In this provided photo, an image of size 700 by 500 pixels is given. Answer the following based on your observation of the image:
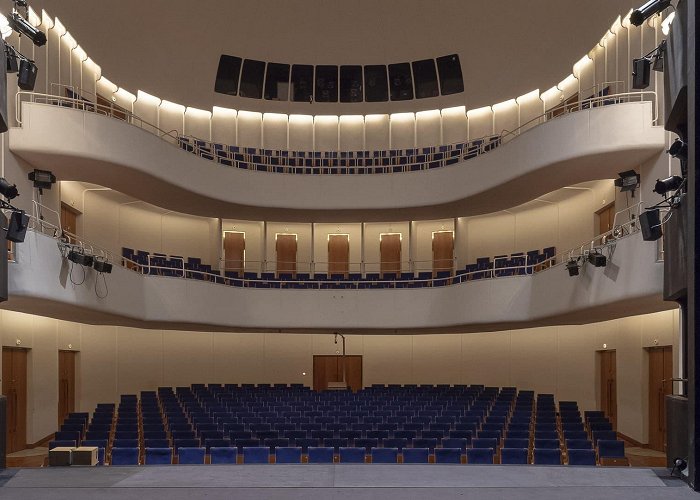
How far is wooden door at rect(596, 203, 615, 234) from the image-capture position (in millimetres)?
21359

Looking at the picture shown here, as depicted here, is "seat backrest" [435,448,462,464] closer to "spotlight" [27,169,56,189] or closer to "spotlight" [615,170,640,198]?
"spotlight" [615,170,640,198]

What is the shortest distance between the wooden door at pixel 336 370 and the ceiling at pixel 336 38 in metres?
9.70

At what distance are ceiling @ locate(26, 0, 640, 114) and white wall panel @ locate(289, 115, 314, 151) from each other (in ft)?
3.85

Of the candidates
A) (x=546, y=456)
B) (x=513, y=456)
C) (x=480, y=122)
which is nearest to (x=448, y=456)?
(x=513, y=456)

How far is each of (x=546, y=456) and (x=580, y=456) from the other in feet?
1.72

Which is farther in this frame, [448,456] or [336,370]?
[336,370]

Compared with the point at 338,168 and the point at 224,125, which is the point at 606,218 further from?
the point at 224,125

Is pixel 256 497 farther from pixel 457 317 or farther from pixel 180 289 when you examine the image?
pixel 457 317

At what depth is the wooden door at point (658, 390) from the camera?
17.3m

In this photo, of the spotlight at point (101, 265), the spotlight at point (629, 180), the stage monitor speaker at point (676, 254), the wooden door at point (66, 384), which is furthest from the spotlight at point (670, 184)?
the wooden door at point (66, 384)

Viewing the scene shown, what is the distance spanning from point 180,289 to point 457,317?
27.3ft

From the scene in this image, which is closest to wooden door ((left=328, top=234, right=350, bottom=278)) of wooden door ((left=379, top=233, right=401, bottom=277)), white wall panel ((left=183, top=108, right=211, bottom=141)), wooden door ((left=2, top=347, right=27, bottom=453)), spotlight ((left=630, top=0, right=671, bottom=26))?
wooden door ((left=379, top=233, right=401, bottom=277))

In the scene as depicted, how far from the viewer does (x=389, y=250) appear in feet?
95.6

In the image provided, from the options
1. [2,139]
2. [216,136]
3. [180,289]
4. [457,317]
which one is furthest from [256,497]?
[216,136]
